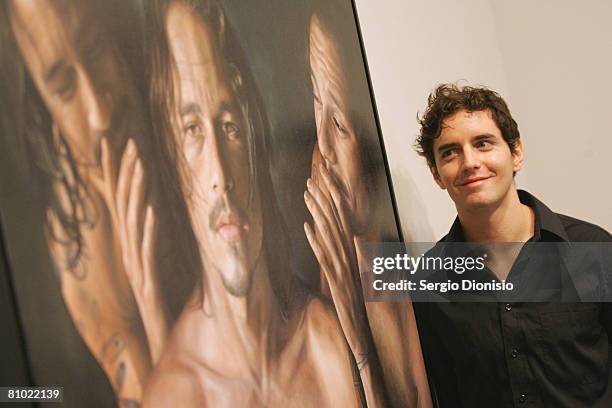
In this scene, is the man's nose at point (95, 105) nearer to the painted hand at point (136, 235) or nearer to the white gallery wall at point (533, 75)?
the painted hand at point (136, 235)

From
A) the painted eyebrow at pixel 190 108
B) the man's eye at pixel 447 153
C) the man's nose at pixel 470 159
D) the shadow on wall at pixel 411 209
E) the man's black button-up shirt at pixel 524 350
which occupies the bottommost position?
the man's black button-up shirt at pixel 524 350

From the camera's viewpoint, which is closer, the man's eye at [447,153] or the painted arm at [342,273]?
the painted arm at [342,273]

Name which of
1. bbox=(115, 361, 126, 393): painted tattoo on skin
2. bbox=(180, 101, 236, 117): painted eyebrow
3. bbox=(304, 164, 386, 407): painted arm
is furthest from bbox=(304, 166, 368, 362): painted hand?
bbox=(115, 361, 126, 393): painted tattoo on skin

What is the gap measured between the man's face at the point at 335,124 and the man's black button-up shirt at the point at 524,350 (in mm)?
324

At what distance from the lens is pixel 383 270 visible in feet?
4.44

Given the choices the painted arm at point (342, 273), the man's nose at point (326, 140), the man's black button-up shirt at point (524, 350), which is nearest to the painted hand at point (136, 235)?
the painted arm at point (342, 273)

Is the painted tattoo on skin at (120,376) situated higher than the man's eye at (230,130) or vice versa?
the man's eye at (230,130)

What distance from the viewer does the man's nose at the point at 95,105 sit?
776 mm

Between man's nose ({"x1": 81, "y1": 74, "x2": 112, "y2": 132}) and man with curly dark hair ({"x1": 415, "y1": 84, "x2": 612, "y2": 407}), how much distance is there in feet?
2.93

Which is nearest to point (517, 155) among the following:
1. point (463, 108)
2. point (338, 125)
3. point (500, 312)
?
point (463, 108)

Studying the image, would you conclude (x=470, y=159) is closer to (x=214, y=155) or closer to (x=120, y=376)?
(x=214, y=155)

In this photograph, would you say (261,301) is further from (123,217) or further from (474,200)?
(474,200)

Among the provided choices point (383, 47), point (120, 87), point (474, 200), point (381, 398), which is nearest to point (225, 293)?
point (120, 87)

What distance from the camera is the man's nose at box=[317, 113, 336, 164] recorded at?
4.07 ft
